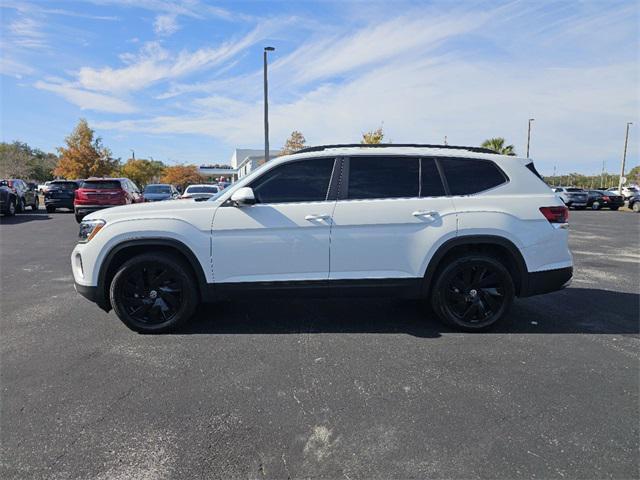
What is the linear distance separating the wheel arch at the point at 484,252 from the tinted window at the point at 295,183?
1314 millimetres

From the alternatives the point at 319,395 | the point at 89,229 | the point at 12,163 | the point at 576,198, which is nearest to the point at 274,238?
the point at 319,395

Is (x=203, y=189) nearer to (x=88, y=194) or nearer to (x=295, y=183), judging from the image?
(x=88, y=194)

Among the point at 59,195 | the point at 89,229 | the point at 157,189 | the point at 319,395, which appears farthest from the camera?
the point at 59,195

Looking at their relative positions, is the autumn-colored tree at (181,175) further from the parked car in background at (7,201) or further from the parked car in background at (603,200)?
the parked car in background at (603,200)

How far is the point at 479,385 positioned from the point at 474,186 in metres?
2.06

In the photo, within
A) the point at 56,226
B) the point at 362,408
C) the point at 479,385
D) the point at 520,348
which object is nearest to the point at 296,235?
the point at 362,408

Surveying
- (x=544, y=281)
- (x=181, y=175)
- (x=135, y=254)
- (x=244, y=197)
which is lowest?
(x=544, y=281)

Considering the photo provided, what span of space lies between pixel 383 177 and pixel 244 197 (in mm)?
1429

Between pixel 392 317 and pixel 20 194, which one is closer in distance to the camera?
pixel 392 317

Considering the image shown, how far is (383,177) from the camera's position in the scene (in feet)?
13.9

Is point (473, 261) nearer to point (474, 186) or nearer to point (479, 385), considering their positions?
point (474, 186)

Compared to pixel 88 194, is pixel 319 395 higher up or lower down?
lower down

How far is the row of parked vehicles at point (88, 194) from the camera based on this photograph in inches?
551

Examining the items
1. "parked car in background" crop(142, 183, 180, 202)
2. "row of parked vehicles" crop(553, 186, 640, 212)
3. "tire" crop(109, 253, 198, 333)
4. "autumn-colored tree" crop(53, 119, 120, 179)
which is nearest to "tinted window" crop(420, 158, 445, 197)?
"tire" crop(109, 253, 198, 333)
